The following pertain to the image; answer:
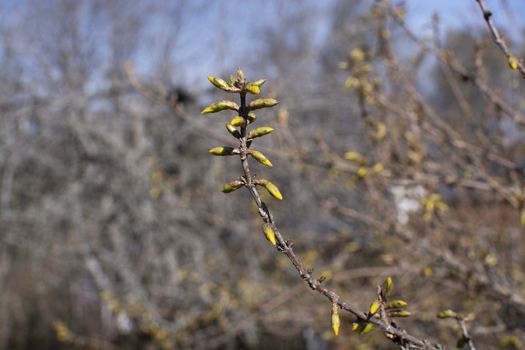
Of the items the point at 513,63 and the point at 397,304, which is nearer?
the point at 397,304

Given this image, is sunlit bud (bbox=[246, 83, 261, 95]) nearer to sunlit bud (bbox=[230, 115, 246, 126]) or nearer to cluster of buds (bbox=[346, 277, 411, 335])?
sunlit bud (bbox=[230, 115, 246, 126])

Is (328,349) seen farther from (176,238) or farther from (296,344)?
(176,238)

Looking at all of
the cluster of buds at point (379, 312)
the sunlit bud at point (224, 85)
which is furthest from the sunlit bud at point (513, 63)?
the sunlit bud at point (224, 85)

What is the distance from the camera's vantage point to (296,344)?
6.27m

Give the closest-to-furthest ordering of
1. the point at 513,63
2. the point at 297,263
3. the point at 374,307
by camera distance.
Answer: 1. the point at 297,263
2. the point at 374,307
3. the point at 513,63

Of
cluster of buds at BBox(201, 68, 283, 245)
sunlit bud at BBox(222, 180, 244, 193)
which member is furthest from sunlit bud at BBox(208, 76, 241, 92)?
sunlit bud at BBox(222, 180, 244, 193)

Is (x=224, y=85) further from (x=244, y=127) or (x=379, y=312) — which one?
(x=379, y=312)

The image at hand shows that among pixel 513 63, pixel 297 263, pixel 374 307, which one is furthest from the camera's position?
pixel 513 63

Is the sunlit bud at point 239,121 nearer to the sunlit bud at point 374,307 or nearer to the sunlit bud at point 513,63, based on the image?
the sunlit bud at point 374,307

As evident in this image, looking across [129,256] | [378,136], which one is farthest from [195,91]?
[378,136]

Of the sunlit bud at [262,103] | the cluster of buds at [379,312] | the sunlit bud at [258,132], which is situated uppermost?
the sunlit bud at [262,103]

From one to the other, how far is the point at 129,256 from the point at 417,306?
147 inches

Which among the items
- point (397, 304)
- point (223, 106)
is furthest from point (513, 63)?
point (223, 106)

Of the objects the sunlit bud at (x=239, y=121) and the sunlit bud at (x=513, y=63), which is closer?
the sunlit bud at (x=239, y=121)
